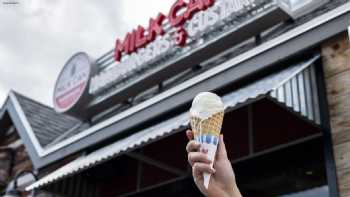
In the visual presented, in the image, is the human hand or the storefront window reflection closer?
the human hand

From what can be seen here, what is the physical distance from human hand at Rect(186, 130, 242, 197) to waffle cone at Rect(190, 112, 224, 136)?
6 centimetres

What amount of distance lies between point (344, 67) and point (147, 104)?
133 inches

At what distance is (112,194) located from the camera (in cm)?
918

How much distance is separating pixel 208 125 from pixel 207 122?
0.02 metres

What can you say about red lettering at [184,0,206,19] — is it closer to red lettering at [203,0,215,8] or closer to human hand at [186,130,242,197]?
red lettering at [203,0,215,8]

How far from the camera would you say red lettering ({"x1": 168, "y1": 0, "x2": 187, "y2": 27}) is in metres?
8.50

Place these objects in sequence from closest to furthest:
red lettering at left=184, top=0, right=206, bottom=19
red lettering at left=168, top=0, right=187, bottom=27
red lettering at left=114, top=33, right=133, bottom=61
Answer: red lettering at left=184, top=0, right=206, bottom=19, red lettering at left=168, top=0, right=187, bottom=27, red lettering at left=114, top=33, right=133, bottom=61

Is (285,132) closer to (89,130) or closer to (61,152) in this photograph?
(89,130)

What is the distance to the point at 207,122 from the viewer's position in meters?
2.11

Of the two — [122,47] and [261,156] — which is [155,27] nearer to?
[122,47]

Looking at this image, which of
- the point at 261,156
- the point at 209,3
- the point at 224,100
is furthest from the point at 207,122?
the point at 209,3

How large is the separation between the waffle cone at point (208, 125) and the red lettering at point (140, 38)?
23.5 ft

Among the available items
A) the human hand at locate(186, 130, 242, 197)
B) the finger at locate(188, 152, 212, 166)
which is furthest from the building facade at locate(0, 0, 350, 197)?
the finger at locate(188, 152, 212, 166)

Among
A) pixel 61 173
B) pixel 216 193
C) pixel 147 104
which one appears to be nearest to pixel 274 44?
pixel 147 104
